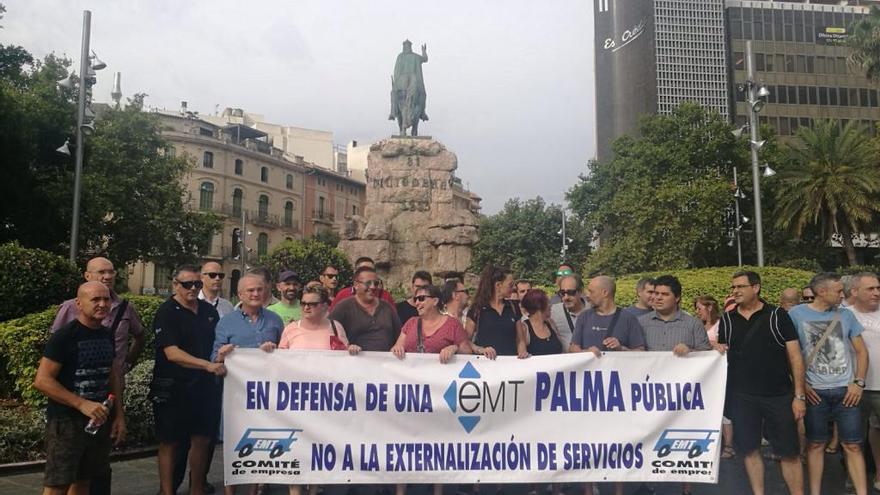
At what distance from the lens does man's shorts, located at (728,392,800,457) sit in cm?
515

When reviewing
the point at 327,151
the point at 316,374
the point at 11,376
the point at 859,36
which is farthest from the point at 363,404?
the point at 327,151

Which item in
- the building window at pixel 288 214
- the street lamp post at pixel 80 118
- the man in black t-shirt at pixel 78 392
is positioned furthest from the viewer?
the building window at pixel 288 214

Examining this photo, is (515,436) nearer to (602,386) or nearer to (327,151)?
(602,386)

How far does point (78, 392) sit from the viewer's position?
4203 mm

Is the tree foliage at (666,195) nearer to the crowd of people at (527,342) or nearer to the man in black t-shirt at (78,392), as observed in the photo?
the crowd of people at (527,342)

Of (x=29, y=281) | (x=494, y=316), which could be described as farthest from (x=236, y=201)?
(x=494, y=316)

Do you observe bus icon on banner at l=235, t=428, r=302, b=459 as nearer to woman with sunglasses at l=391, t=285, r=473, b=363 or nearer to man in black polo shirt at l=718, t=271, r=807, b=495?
woman with sunglasses at l=391, t=285, r=473, b=363

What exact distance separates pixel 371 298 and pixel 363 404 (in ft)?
3.00

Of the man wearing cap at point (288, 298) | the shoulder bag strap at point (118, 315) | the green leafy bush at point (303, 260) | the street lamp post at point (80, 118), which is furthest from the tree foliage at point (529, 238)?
the shoulder bag strap at point (118, 315)

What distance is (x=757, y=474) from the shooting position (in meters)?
5.21

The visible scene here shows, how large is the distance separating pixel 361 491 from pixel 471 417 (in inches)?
46.1

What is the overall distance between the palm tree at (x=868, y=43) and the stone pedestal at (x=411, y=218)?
1630 cm

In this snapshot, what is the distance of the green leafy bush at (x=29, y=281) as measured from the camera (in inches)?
382

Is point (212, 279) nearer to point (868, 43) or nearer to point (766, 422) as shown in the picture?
point (766, 422)
